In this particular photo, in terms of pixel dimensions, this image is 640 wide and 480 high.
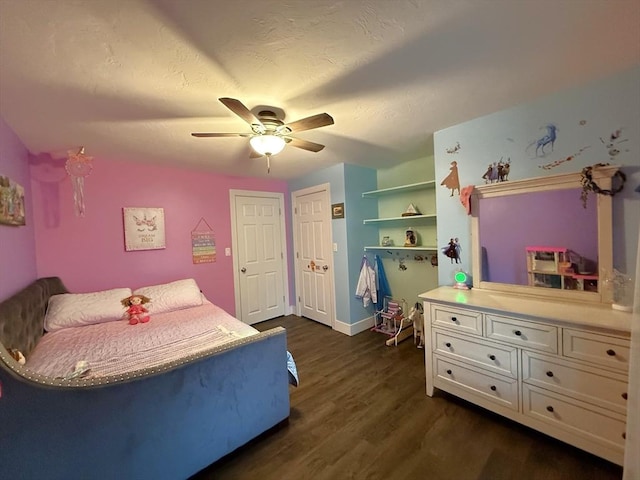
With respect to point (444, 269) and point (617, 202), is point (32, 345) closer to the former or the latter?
point (444, 269)

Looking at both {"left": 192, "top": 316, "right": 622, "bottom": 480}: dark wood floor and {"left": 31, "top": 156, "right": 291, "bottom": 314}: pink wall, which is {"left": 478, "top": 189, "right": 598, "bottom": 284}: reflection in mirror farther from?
{"left": 31, "top": 156, "right": 291, "bottom": 314}: pink wall

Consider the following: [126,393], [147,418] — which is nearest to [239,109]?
[126,393]

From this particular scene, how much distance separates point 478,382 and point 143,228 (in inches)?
144

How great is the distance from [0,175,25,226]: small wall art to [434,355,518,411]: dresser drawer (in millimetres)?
3355

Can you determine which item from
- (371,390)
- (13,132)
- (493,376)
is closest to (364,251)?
(371,390)

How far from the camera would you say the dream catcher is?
247 centimetres

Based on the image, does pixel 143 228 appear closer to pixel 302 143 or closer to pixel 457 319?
pixel 302 143

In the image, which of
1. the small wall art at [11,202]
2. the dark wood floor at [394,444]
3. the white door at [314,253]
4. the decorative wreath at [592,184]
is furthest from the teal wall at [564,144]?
the small wall art at [11,202]

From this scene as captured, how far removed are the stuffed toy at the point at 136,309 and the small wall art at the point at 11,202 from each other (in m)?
1.03

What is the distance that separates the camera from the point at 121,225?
9.46 ft

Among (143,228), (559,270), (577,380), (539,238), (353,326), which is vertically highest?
(143,228)

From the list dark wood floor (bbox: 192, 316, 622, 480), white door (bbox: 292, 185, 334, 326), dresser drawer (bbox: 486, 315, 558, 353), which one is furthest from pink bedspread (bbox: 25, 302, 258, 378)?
dresser drawer (bbox: 486, 315, 558, 353)

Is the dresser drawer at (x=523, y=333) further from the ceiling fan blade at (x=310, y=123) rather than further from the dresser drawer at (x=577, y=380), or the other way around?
the ceiling fan blade at (x=310, y=123)

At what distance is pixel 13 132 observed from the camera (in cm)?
200
